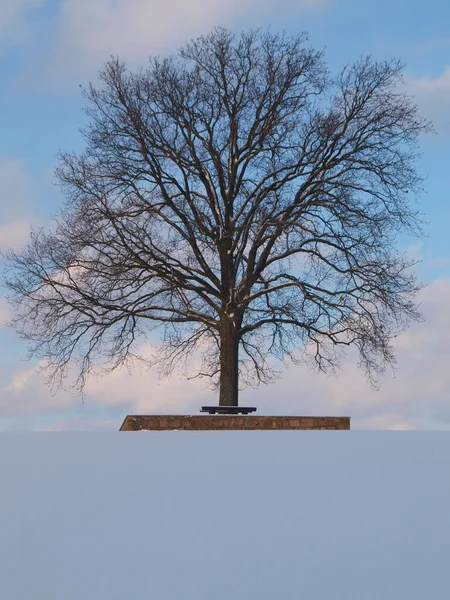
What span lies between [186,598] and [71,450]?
25.3ft

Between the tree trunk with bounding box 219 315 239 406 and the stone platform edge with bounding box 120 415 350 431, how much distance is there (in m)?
3.31

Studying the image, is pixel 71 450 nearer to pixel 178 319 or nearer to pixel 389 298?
pixel 178 319

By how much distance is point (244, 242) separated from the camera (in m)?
23.2

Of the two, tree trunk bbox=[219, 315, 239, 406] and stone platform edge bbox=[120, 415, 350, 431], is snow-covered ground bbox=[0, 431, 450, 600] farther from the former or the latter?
tree trunk bbox=[219, 315, 239, 406]

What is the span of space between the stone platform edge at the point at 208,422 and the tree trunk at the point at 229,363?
3312 mm

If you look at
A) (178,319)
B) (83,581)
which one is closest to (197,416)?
(178,319)

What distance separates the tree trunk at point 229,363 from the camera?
22.1m

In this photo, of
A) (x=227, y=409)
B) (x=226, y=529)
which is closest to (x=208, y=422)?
(x=227, y=409)

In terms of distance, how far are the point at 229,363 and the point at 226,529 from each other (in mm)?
17050

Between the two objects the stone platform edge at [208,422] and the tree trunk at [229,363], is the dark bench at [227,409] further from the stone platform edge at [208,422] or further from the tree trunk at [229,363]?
the stone platform edge at [208,422]

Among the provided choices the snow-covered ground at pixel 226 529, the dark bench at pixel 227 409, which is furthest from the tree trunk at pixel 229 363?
the snow-covered ground at pixel 226 529

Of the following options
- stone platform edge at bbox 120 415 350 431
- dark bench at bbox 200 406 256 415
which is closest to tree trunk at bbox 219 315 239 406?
dark bench at bbox 200 406 256 415

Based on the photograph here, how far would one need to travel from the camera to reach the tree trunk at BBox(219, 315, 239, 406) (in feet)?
72.5

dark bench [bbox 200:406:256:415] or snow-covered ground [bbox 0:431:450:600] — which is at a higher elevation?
dark bench [bbox 200:406:256:415]
